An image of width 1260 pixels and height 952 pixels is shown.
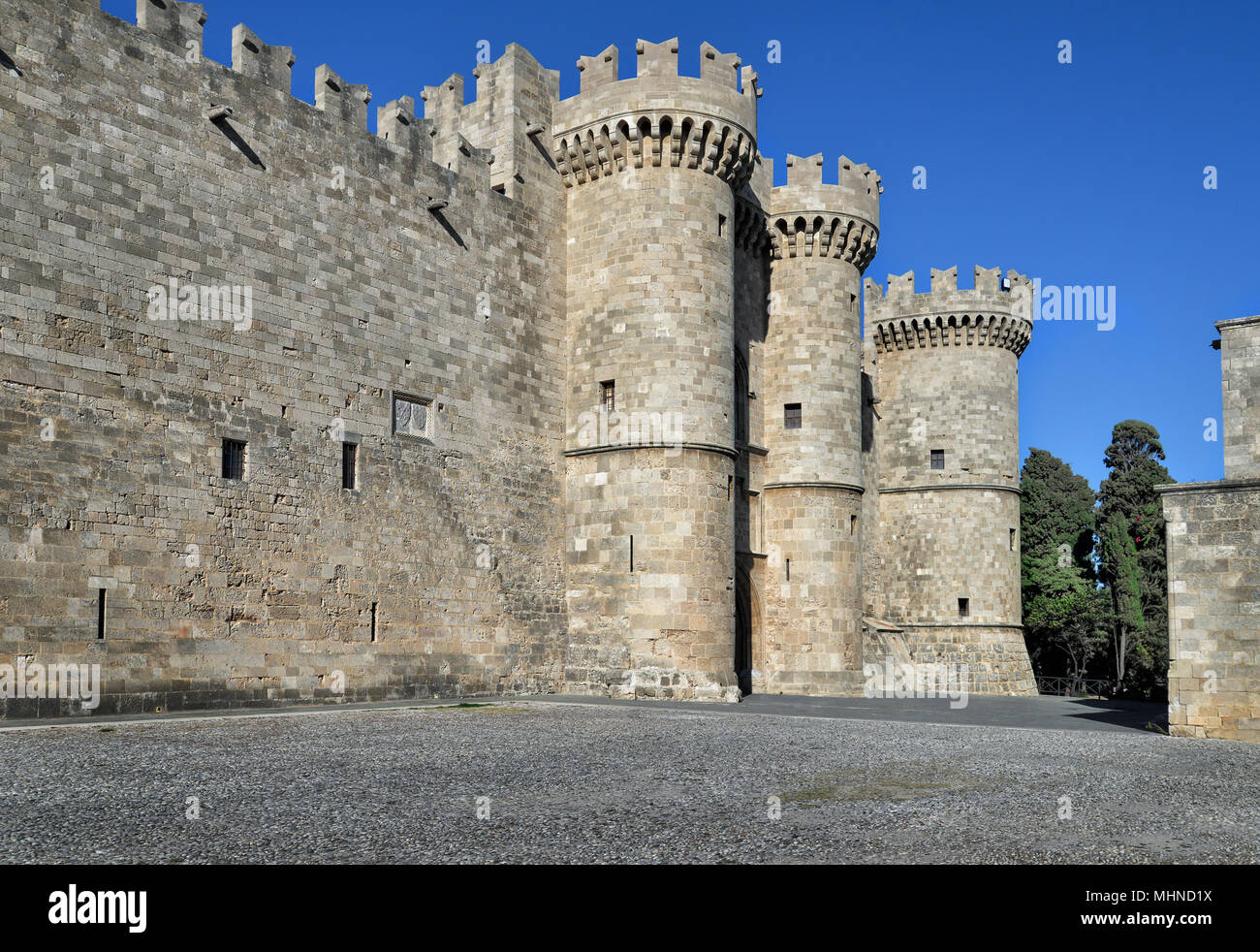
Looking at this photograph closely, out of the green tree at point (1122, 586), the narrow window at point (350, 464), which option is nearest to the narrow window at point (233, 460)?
the narrow window at point (350, 464)

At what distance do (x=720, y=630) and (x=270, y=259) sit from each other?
10.3m

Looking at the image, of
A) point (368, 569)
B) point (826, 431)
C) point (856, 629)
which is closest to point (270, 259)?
point (368, 569)

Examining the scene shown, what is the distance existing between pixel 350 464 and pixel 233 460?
2.34 metres

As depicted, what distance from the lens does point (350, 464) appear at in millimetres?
18328

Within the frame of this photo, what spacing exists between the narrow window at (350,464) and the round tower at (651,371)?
17.3 ft

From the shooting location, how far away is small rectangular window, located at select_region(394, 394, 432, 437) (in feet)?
63.1

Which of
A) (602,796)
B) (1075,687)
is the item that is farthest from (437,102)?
(1075,687)

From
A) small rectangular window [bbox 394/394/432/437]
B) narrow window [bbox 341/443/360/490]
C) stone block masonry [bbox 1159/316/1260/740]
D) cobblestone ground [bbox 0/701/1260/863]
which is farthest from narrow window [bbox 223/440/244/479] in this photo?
stone block masonry [bbox 1159/316/1260/740]

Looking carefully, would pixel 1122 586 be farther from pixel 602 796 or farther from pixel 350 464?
pixel 602 796

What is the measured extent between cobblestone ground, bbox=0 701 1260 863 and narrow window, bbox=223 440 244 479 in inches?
169

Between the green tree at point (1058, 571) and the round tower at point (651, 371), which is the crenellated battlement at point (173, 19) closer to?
the round tower at point (651, 371)

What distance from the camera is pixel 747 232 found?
85.9ft

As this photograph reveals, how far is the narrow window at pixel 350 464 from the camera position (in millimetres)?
18172

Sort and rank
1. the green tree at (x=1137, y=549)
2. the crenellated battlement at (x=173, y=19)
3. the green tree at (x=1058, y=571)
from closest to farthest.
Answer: the crenellated battlement at (x=173, y=19) → the green tree at (x=1137, y=549) → the green tree at (x=1058, y=571)
